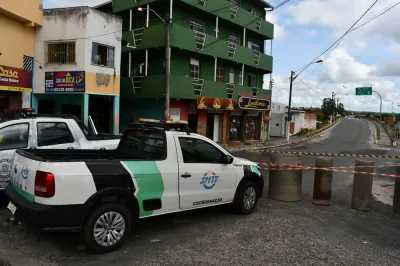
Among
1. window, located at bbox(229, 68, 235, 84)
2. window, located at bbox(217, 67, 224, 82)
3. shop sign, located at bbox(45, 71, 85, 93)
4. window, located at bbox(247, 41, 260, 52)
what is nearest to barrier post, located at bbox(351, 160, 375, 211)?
shop sign, located at bbox(45, 71, 85, 93)

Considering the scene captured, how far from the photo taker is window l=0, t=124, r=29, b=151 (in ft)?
20.4

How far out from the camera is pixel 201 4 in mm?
22047

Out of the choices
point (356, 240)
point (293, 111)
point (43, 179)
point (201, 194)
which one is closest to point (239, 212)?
point (201, 194)

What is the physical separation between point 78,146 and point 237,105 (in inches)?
764

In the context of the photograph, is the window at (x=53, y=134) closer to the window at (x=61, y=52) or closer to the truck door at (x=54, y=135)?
the truck door at (x=54, y=135)

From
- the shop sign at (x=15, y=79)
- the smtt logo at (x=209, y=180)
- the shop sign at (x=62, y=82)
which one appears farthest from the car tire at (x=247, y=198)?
the shop sign at (x=15, y=79)

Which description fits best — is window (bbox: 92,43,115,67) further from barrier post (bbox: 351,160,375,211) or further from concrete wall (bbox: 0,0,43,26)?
barrier post (bbox: 351,160,375,211)

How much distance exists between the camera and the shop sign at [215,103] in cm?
2188

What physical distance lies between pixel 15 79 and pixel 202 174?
12.5m

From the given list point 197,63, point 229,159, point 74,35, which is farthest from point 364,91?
point 229,159

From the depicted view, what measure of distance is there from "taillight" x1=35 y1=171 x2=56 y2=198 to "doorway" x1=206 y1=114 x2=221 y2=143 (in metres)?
20.7

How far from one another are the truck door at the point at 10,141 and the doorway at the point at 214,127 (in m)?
18.6

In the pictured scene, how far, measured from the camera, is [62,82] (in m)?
15.9

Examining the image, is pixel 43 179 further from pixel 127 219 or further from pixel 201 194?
pixel 201 194
